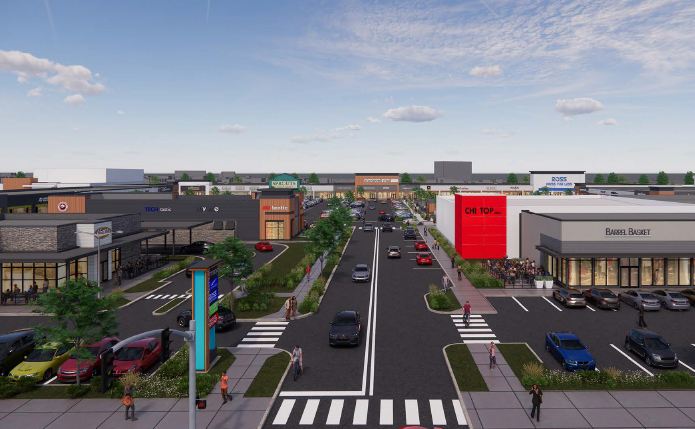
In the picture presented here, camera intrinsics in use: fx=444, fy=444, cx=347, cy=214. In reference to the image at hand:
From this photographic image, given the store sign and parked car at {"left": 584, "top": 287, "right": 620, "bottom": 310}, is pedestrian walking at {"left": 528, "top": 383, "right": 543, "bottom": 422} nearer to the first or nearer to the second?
parked car at {"left": 584, "top": 287, "right": 620, "bottom": 310}

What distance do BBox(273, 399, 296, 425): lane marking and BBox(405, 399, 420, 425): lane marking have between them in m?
4.92

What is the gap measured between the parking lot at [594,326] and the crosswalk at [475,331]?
1.74 ft

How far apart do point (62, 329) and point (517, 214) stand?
49399mm

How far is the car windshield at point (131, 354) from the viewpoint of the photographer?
908 inches

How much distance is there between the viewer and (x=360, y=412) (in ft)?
61.2

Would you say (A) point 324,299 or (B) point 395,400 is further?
(A) point 324,299

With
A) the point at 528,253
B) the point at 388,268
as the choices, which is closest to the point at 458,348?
the point at 388,268

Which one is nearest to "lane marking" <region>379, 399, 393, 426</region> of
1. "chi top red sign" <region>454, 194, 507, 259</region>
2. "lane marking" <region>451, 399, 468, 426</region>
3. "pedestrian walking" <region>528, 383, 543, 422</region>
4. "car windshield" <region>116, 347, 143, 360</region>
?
"lane marking" <region>451, 399, 468, 426</region>

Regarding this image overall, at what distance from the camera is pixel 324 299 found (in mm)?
38219

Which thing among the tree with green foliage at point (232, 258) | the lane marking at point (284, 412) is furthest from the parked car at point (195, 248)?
the lane marking at point (284, 412)

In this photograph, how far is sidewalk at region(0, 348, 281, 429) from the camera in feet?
58.7

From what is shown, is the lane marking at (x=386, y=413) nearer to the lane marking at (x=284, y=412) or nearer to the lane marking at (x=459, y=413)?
the lane marking at (x=459, y=413)

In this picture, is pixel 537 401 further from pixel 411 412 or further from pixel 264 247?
pixel 264 247

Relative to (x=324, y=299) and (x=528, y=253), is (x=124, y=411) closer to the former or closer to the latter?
(x=324, y=299)
